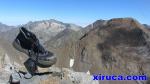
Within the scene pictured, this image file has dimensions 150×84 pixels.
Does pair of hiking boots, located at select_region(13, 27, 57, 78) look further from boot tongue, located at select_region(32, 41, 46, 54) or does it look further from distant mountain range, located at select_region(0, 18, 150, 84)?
distant mountain range, located at select_region(0, 18, 150, 84)

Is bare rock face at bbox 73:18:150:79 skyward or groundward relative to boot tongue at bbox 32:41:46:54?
groundward

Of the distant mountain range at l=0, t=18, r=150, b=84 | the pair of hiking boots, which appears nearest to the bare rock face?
the distant mountain range at l=0, t=18, r=150, b=84

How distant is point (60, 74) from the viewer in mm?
5527

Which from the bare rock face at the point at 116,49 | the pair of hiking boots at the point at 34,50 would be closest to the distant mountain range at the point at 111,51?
the bare rock face at the point at 116,49

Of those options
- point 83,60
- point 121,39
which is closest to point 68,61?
point 83,60

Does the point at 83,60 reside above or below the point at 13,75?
below

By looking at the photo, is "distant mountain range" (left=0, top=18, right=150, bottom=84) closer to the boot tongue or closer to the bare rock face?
the bare rock face

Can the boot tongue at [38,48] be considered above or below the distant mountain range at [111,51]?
above

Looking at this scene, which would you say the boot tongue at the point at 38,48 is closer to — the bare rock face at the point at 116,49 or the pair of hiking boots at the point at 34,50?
the pair of hiking boots at the point at 34,50

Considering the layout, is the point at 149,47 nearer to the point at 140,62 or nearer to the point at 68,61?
the point at 140,62

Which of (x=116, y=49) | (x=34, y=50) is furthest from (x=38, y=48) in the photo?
(x=116, y=49)

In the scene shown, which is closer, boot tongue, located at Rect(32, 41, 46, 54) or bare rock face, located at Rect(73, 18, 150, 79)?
boot tongue, located at Rect(32, 41, 46, 54)

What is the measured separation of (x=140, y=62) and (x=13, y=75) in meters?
27.1

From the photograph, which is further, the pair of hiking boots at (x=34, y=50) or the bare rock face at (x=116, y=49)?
the bare rock face at (x=116, y=49)
